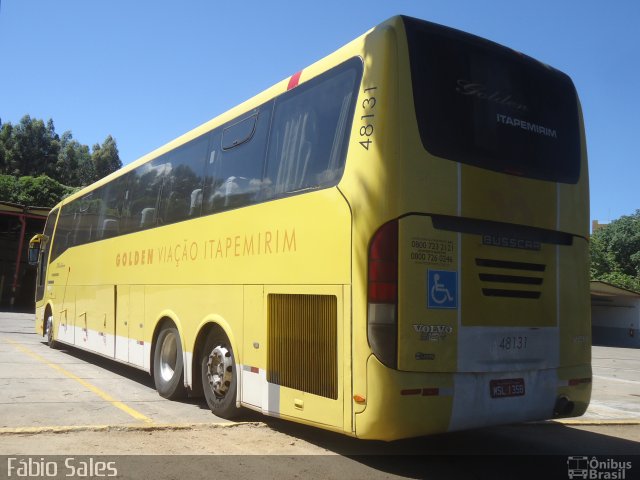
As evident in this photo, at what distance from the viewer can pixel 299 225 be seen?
19.2 feet

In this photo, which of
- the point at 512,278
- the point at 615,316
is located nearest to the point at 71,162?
the point at 615,316

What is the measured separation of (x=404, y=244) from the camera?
5.01 meters

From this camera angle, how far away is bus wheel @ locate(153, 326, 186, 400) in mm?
8180

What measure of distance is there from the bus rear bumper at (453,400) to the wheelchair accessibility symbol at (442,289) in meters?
0.59

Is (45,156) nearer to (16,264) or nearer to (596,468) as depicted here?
(16,264)

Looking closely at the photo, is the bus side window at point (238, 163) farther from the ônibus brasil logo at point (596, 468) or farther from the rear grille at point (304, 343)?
the ônibus brasil logo at point (596, 468)

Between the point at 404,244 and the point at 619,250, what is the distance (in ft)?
178

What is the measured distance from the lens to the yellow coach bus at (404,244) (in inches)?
197

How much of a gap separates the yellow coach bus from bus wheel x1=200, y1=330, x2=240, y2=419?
32mm

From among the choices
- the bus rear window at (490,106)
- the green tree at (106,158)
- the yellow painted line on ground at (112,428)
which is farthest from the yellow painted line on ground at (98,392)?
the green tree at (106,158)

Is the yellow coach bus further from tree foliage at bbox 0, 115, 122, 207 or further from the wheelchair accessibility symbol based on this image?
tree foliage at bbox 0, 115, 122, 207

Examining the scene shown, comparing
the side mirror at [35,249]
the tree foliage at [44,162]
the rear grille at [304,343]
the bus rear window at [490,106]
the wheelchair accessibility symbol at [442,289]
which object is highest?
the tree foliage at [44,162]

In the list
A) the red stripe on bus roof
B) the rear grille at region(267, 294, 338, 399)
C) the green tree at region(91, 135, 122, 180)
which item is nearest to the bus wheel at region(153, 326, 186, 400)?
the rear grille at region(267, 294, 338, 399)

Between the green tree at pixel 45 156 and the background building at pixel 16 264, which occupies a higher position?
the green tree at pixel 45 156
